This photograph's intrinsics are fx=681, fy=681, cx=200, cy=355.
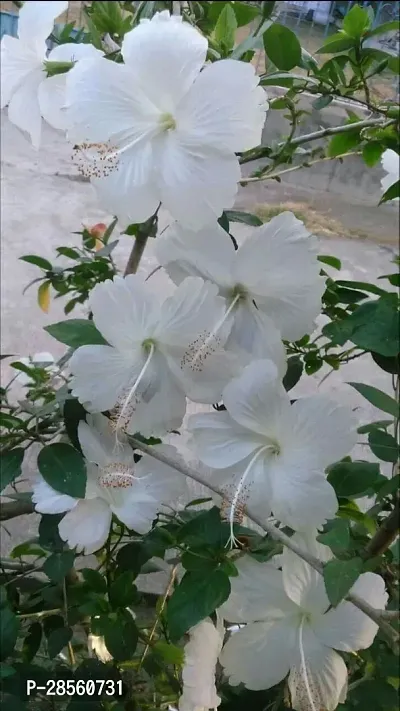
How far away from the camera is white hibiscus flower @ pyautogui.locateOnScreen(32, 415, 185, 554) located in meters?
0.47

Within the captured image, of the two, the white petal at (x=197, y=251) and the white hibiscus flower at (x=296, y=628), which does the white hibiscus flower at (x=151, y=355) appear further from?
the white hibiscus flower at (x=296, y=628)

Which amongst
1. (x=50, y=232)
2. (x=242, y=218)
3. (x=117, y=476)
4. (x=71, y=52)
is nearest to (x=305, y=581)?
(x=117, y=476)

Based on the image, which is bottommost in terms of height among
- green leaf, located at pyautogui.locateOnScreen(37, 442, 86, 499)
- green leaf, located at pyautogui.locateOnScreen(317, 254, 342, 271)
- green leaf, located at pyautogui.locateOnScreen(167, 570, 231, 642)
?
green leaf, located at pyautogui.locateOnScreen(167, 570, 231, 642)

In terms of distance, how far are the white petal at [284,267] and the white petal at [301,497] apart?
0.29 feet

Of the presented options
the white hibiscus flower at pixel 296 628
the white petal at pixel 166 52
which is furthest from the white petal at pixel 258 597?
the white petal at pixel 166 52

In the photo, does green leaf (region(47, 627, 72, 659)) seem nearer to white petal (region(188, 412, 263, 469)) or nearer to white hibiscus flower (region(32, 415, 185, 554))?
white hibiscus flower (region(32, 415, 185, 554))

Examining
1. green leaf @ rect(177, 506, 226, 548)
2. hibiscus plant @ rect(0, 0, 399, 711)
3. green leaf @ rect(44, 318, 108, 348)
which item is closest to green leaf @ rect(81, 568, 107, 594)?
hibiscus plant @ rect(0, 0, 399, 711)

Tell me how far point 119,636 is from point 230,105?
0.39 meters

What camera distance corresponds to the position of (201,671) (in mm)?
474

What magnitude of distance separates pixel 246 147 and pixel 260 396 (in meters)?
0.14

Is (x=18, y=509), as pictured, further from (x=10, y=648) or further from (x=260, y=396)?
(x=260, y=396)

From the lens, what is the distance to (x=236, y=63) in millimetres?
338

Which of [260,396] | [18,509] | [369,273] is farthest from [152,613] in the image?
[369,273]

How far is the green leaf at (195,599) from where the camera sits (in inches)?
16.6
